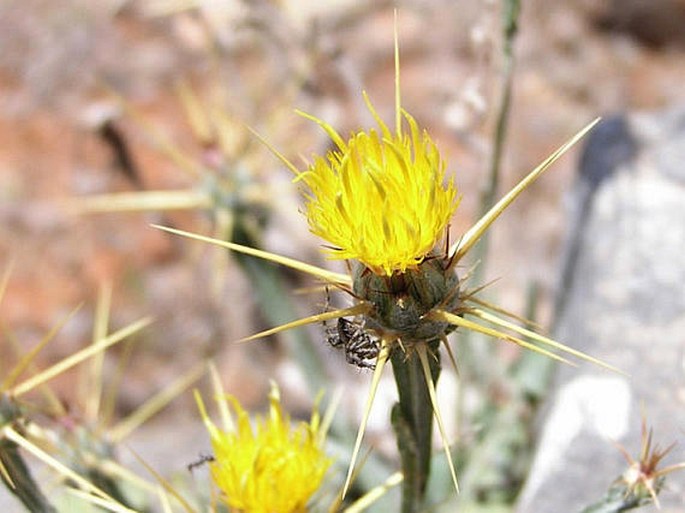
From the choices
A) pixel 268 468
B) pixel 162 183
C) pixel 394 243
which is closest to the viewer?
pixel 394 243

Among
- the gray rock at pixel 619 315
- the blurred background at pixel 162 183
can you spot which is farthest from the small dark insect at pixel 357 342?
the blurred background at pixel 162 183

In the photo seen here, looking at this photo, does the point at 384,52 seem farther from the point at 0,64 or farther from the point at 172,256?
the point at 0,64

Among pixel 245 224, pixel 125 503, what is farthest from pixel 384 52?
pixel 125 503

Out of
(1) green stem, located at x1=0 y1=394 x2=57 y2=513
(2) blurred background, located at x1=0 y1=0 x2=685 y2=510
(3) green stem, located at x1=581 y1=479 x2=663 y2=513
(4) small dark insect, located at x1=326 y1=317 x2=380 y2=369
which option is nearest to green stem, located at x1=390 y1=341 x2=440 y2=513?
(4) small dark insect, located at x1=326 y1=317 x2=380 y2=369

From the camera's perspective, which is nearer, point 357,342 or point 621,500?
point 357,342

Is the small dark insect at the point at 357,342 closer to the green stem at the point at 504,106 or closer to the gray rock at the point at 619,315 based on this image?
the green stem at the point at 504,106

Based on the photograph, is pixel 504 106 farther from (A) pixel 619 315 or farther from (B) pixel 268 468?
(B) pixel 268 468

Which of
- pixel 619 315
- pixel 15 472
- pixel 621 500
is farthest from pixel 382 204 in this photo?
pixel 619 315
